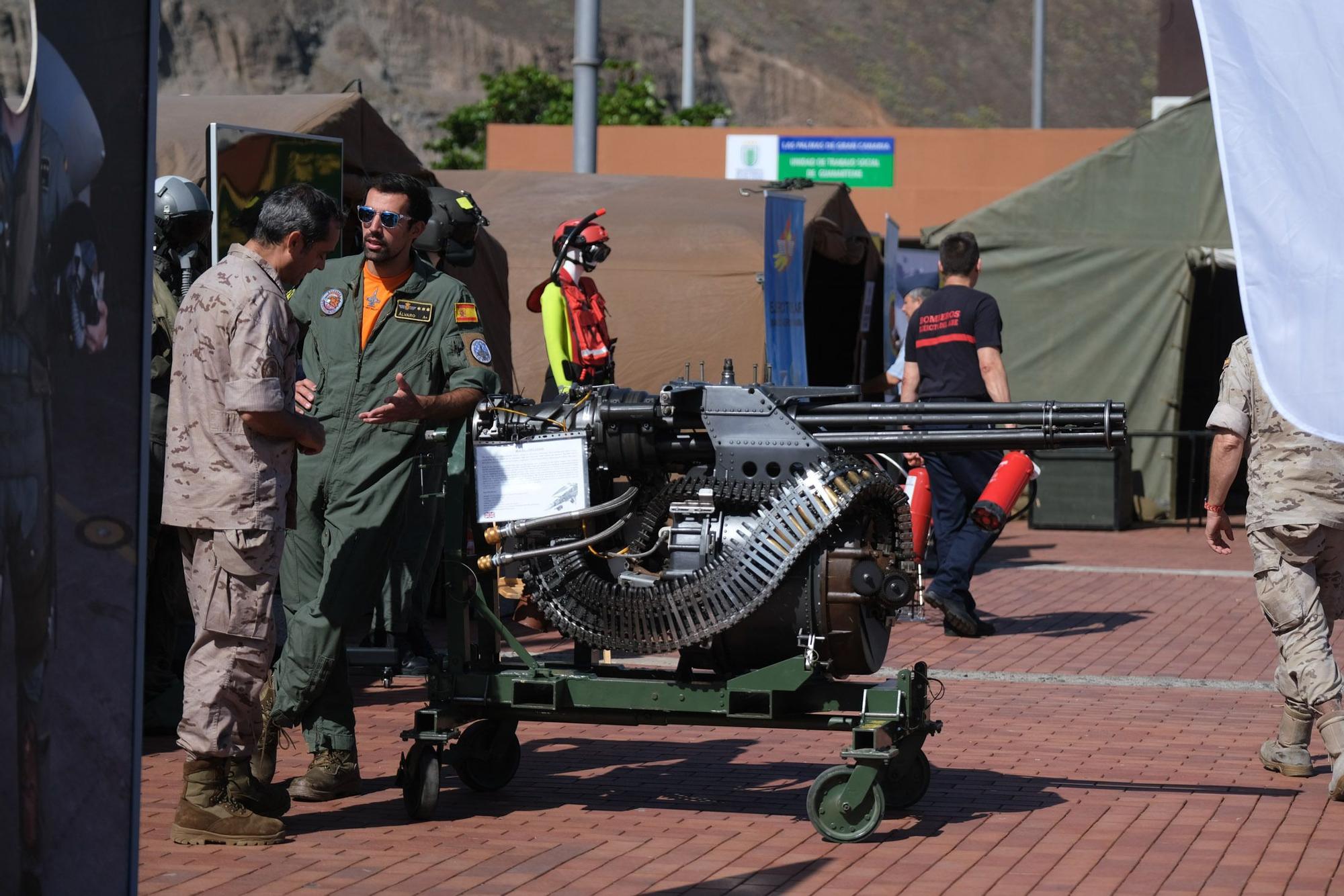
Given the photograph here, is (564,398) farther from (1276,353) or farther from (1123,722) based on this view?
(1276,353)

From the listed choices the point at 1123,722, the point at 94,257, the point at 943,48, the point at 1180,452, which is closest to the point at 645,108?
the point at 1180,452

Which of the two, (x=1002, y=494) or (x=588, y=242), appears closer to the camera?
(x=1002, y=494)

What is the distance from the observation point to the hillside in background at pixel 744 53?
64375mm

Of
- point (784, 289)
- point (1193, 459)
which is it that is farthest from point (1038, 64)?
point (784, 289)

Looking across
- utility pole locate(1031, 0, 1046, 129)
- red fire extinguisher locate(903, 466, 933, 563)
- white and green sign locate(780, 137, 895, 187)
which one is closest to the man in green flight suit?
red fire extinguisher locate(903, 466, 933, 563)

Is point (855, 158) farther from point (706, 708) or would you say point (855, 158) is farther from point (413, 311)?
point (706, 708)

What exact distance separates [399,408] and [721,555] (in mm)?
1055

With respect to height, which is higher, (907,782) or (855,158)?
(855,158)

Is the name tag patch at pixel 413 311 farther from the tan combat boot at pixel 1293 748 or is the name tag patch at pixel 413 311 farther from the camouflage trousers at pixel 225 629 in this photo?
the tan combat boot at pixel 1293 748

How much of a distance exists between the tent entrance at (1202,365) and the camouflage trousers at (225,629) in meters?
13.7

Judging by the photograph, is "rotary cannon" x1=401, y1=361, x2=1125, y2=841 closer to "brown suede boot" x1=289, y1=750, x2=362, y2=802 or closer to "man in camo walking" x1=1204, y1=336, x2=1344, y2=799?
"brown suede boot" x1=289, y1=750, x2=362, y2=802

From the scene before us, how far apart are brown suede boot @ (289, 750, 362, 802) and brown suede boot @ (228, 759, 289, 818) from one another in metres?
0.30

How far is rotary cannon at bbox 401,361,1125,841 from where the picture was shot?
5.27 m

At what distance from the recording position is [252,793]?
17.2 feet
